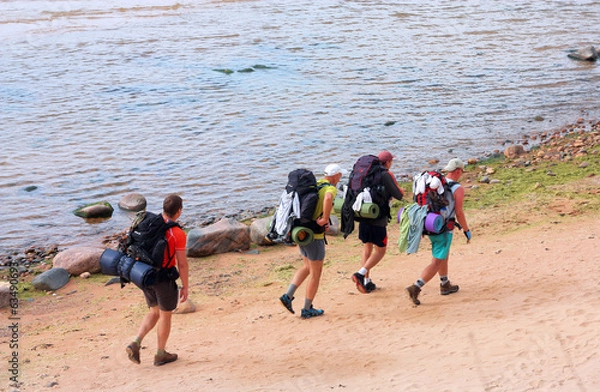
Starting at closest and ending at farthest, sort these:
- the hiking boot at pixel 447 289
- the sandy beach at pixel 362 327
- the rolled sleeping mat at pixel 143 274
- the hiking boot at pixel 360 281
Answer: the rolled sleeping mat at pixel 143 274
the sandy beach at pixel 362 327
the hiking boot at pixel 447 289
the hiking boot at pixel 360 281

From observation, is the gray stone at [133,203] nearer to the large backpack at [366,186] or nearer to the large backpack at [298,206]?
the large backpack at [366,186]

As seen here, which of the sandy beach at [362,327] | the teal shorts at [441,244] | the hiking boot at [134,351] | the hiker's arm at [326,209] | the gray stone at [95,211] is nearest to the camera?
the sandy beach at [362,327]

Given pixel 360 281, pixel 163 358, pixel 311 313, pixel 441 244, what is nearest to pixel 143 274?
pixel 163 358

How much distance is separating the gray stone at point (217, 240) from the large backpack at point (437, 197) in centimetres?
465

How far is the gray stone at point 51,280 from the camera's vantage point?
1177 cm

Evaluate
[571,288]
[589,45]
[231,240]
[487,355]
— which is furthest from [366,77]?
[487,355]

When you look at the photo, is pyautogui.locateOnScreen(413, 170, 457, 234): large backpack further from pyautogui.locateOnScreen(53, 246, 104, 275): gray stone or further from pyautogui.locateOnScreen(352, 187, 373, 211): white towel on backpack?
pyautogui.locateOnScreen(53, 246, 104, 275): gray stone

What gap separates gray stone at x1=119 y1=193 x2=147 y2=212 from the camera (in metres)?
15.5

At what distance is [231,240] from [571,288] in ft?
18.6

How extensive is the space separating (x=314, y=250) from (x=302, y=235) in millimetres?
360

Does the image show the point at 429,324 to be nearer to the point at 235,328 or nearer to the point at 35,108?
the point at 235,328

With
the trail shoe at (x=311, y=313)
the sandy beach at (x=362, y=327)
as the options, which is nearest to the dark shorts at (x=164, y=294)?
the sandy beach at (x=362, y=327)

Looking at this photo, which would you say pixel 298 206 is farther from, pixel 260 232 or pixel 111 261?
pixel 260 232

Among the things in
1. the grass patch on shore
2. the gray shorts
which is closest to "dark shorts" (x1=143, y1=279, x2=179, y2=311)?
the gray shorts
